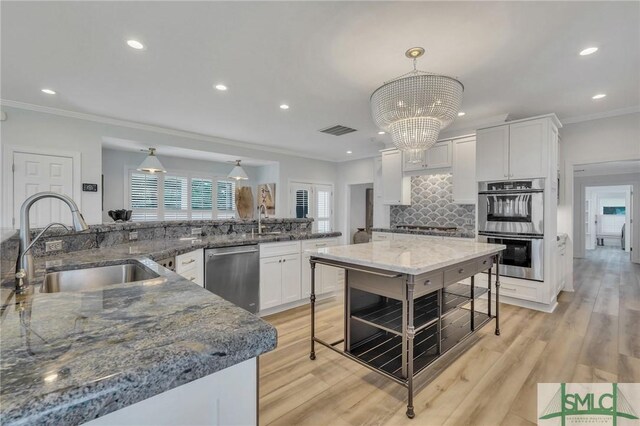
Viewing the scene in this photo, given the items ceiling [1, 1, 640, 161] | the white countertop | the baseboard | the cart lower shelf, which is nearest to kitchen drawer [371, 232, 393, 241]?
the baseboard

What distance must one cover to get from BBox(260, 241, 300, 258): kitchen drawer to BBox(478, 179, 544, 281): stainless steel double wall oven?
2.55m

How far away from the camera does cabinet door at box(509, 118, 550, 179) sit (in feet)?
11.5

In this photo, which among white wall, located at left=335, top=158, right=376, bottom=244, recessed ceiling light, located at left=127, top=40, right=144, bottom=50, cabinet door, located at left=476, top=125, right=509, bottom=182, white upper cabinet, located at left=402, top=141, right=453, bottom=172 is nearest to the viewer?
recessed ceiling light, located at left=127, top=40, right=144, bottom=50

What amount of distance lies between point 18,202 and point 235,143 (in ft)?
10.9

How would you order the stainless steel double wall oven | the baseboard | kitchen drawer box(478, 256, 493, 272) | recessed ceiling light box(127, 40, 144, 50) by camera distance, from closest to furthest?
recessed ceiling light box(127, 40, 144, 50)
kitchen drawer box(478, 256, 493, 272)
the baseboard
the stainless steel double wall oven

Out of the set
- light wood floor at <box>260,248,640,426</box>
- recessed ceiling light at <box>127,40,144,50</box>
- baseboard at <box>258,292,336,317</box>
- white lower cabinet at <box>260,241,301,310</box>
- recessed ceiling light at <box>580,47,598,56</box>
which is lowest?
light wood floor at <box>260,248,640,426</box>

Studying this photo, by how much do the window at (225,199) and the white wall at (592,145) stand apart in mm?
6730

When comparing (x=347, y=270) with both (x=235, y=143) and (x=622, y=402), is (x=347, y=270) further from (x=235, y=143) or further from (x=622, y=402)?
(x=235, y=143)

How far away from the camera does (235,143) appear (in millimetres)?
5898

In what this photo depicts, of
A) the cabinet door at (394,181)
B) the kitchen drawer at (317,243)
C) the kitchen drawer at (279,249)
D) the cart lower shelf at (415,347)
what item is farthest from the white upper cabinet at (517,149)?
the kitchen drawer at (279,249)

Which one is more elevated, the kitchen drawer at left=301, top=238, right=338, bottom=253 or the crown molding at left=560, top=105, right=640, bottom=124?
the crown molding at left=560, top=105, right=640, bottom=124

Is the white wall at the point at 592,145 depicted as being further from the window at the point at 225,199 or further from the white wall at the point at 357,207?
the window at the point at 225,199

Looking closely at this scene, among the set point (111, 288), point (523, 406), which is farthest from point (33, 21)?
point (523, 406)

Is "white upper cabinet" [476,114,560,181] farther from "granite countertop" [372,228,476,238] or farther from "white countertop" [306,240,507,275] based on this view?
"white countertop" [306,240,507,275]
